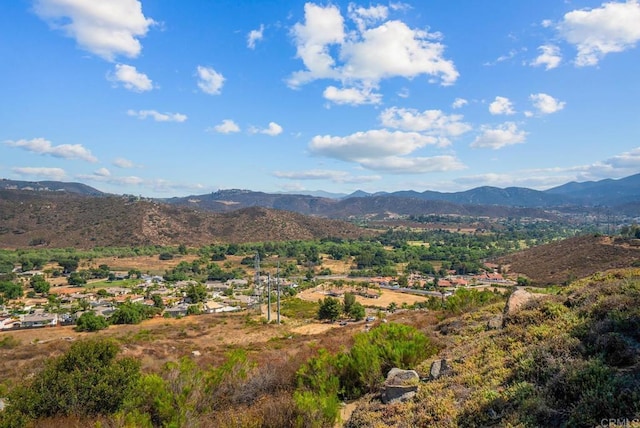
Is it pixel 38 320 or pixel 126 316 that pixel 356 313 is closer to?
pixel 126 316

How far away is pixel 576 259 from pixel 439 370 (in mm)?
76656

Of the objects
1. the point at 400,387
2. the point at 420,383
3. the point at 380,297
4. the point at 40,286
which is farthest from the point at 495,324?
the point at 40,286

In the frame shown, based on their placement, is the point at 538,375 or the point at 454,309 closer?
the point at 538,375

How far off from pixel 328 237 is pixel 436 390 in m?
147

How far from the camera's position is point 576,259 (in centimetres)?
6938

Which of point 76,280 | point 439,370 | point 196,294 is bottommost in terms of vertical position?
point 76,280

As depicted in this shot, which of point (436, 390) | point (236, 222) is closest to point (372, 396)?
point (436, 390)

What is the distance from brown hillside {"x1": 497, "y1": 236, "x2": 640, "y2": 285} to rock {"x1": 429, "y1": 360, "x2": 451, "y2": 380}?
6259 centimetres

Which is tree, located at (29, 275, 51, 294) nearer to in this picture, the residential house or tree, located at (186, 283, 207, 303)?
the residential house

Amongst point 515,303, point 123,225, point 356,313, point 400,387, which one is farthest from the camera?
point 123,225


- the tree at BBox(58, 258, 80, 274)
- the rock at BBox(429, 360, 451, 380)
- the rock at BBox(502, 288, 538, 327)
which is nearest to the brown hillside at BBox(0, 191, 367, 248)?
the tree at BBox(58, 258, 80, 274)

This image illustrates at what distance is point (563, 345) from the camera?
7.09m

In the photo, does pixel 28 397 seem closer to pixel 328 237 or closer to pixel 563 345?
pixel 563 345

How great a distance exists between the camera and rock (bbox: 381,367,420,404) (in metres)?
7.79
